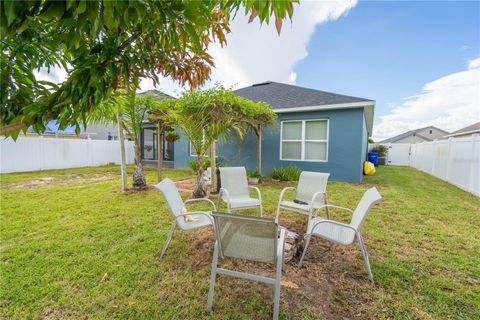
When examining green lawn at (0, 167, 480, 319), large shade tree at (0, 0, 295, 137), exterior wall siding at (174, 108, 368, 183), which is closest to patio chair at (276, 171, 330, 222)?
green lawn at (0, 167, 480, 319)

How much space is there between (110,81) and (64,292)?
8.17 ft

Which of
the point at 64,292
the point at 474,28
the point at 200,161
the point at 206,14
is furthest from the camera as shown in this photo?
the point at 474,28

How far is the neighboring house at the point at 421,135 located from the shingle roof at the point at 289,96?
90.5 ft

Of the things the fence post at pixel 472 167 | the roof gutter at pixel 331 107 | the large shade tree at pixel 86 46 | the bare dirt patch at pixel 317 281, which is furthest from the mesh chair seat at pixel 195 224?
the fence post at pixel 472 167

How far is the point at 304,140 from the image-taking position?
881cm

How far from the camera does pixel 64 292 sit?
2234 millimetres

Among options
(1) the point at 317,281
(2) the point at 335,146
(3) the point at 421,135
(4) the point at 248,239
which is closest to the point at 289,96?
(2) the point at 335,146

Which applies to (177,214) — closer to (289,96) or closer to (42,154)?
(289,96)

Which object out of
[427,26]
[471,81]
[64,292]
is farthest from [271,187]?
[471,81]

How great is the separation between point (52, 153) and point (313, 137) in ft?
42.9

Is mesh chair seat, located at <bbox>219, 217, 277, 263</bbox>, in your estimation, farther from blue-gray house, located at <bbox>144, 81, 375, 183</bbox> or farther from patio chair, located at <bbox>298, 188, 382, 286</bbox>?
blue-gray house, located at <bbox>144, 81, 375, 183</bbox>

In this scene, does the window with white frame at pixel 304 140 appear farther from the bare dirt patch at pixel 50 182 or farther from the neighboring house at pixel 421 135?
the neighboring house at pixel 421 135

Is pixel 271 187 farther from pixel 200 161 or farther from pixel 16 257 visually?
pixel 16 257

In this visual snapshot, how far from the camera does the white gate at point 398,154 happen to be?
1712 cm
